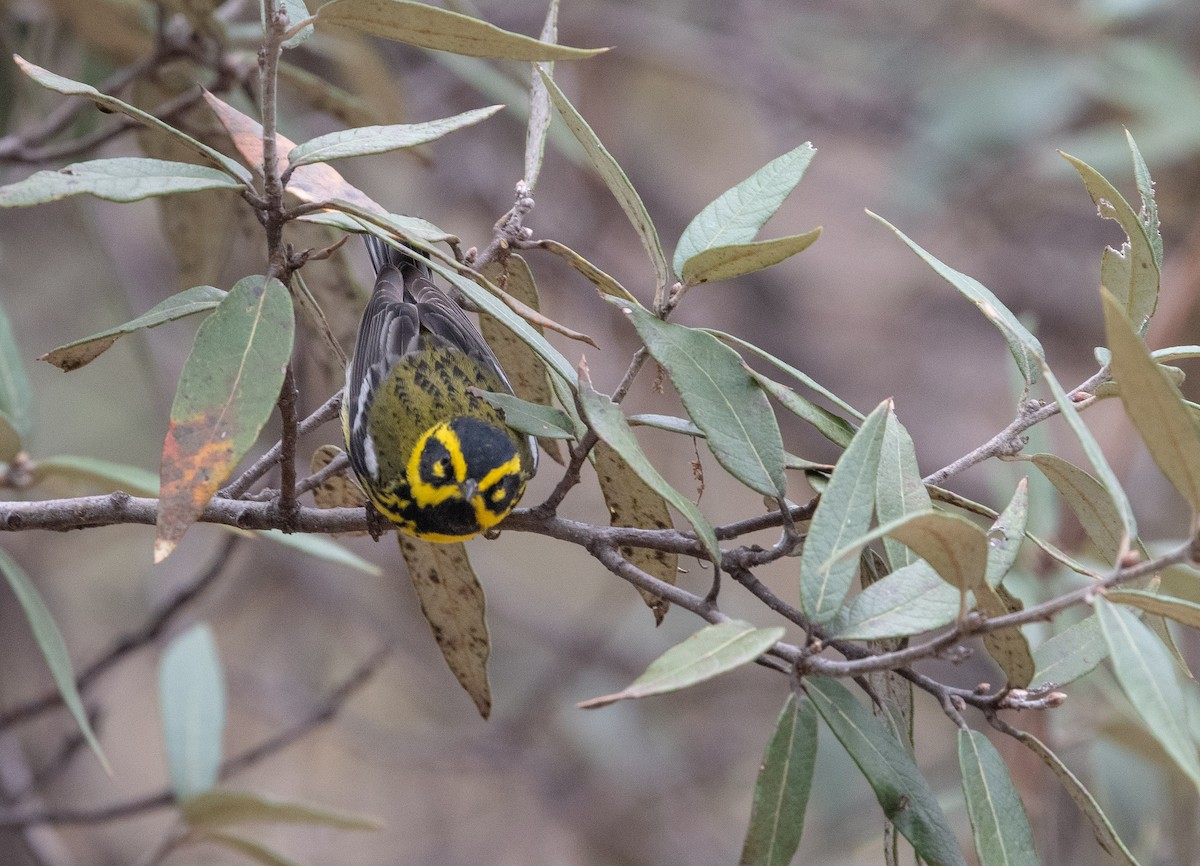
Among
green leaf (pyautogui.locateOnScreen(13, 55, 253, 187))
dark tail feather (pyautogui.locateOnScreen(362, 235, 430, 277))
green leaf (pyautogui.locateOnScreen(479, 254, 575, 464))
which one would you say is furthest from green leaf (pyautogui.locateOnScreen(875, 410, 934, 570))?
dark tail feather (pyautogui.locateOnScreen(362, 235, 430, 277))

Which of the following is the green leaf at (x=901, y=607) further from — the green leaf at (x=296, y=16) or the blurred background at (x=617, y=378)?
the blurred background at (x=617, y=378)

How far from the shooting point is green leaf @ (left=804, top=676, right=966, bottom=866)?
137 centimetres

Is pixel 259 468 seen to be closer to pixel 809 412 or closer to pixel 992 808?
pixel 809 412

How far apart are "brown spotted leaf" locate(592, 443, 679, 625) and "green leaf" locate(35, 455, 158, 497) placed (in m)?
0.82

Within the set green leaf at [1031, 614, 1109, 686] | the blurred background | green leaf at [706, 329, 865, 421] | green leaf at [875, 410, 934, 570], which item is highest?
green leaf at [706, 329, 865, 421]

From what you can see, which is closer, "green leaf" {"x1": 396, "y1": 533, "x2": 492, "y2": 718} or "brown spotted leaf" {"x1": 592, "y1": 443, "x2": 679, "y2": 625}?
"brown spotted leaf" {"x1": 592, "y1": 443, "x2": 679, "y2": 625}

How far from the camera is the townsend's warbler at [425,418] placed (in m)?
2.21

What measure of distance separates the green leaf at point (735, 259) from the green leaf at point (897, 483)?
240mm

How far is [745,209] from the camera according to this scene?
4.96 ft

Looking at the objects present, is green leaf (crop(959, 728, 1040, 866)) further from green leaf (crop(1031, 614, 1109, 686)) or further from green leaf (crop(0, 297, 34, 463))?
green leaf (crop(0, 297, 34, 463))

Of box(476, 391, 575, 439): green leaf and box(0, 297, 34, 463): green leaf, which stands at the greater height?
box(476, 391, 575, 439): green leaf

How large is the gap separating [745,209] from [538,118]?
1.27 feet

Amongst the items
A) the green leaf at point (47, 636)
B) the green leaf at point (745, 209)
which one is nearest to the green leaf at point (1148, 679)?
the green leaf at point (745, 209)

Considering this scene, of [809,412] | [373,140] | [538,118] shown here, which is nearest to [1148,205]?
[809,412]
